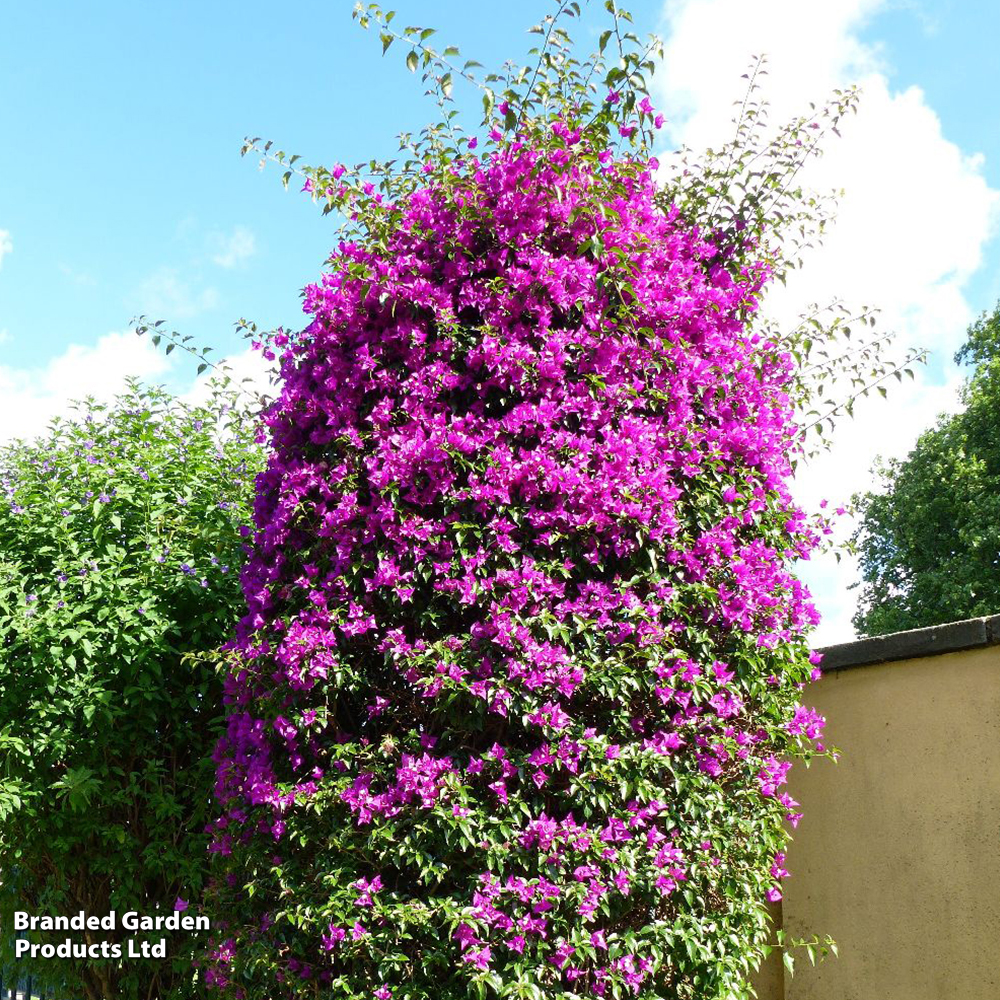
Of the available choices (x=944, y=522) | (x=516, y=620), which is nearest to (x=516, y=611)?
(x=516, y=620)

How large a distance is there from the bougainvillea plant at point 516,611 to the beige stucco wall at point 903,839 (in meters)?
0.57

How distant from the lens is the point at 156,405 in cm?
700

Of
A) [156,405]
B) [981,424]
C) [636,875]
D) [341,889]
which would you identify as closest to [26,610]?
[156,405]

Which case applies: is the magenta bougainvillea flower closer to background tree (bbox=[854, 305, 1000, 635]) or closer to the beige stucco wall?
the beige stucco wall

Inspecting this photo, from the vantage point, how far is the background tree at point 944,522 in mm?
18641

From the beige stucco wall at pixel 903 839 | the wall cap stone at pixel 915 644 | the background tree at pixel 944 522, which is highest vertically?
the background tree at pixel 944 522

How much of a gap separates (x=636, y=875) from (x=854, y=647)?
1.85 m

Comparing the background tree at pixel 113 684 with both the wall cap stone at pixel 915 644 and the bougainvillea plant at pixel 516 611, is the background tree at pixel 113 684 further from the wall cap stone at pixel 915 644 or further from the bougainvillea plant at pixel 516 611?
the wall cap stone at pixel 915 644

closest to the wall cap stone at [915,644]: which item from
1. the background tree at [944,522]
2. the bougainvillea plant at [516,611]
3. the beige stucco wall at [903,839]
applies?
the beige stucco wall at [903,839]

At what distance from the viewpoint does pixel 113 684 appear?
580 centimetres

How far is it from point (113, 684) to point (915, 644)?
4154 mm

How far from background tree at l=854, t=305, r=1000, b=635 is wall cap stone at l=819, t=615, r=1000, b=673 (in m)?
14.7

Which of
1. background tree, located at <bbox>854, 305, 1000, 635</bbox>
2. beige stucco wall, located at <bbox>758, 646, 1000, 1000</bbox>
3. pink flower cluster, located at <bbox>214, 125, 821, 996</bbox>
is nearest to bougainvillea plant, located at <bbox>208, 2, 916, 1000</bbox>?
pink flower cluster, located at <bbox>214, 125, 821, 996</bbox>

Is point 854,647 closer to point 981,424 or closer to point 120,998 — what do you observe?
point 120,998
